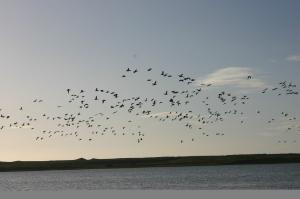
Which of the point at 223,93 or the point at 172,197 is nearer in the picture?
the point at 172,197

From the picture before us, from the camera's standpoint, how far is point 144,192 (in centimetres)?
1873

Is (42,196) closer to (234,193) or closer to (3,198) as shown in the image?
(3,198)

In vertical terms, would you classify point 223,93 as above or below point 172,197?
above

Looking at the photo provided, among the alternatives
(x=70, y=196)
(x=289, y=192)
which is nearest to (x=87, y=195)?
(x=70, y=196)

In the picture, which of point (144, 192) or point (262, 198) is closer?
point (262, 198)

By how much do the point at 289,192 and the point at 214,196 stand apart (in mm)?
2252

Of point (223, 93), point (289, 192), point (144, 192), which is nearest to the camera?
point (289, 192)

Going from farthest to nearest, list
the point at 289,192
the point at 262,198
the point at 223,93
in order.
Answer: the point at 223,93
the point at 289,192
the point at 262,198

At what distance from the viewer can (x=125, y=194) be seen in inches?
701

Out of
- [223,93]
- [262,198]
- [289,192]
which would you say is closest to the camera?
[262,198]

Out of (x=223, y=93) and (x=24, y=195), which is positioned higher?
(x=223, y=93)

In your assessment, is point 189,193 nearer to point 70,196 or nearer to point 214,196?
point 214,196

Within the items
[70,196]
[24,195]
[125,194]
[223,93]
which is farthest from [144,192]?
[223,93]

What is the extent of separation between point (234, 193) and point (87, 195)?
4374 mm
